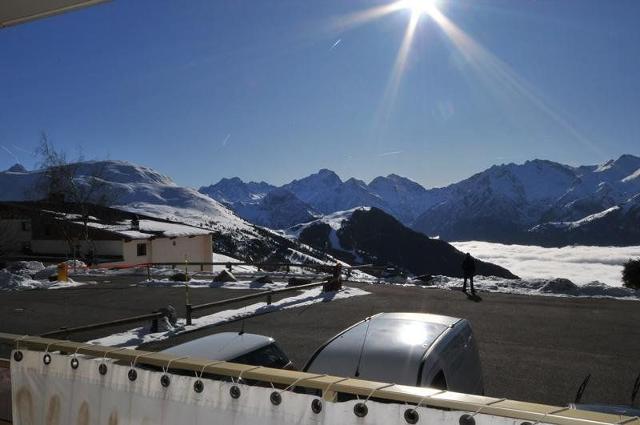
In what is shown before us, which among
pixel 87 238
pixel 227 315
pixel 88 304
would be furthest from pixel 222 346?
pixel 87 238

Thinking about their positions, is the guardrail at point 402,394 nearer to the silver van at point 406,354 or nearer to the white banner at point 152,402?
the white banner at point 152,402

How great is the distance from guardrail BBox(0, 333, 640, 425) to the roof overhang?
2934 mm

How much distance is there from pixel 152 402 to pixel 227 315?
41.0 feet

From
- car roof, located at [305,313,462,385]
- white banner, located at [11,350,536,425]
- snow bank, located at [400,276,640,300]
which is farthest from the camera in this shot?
snow bank, located at [400,276,640,300]

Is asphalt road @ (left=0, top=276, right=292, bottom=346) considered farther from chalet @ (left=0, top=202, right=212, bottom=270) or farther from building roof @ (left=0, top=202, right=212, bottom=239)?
building roof @ (left=0, top=202, right=212, bottom=239)

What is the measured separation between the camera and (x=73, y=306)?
17.7 m

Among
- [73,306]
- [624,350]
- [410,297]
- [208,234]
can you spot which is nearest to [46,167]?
[208,234]

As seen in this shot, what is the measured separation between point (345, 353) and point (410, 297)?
15.0 meters

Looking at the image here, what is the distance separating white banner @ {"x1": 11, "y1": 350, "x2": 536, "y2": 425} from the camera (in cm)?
235

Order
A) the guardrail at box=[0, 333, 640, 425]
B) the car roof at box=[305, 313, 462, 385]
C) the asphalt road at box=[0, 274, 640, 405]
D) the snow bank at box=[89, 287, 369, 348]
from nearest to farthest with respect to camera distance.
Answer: the guardrail at box=[0, 333, 640, 425]
the car roof at box=[305, 313, 462, 385]
the asphalt road at box=[0, 274, 640, 405]
the snow bank at box=[89, 287, 369, 348]

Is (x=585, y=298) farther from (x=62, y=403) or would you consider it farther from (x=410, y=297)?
(x=62, y=403)

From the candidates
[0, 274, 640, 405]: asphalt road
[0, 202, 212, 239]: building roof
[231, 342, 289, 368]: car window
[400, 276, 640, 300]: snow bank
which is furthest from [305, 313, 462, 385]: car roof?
[0, 202, 212, 239]: building roof

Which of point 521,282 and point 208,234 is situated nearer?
point 521,282

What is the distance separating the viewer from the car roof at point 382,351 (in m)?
4.91
